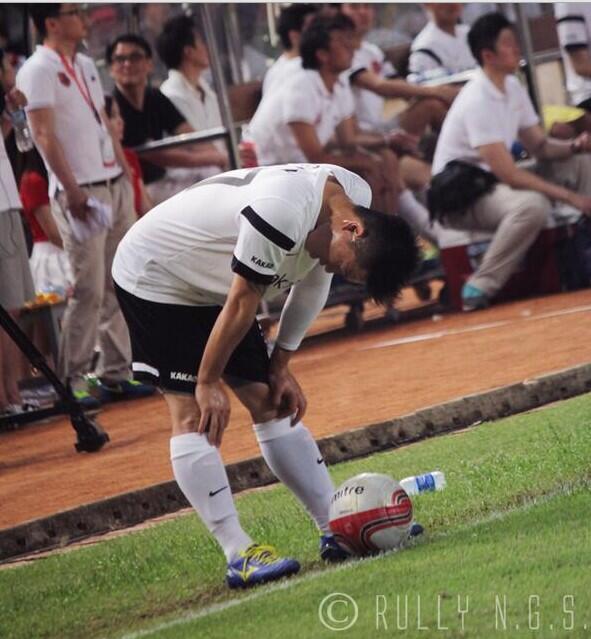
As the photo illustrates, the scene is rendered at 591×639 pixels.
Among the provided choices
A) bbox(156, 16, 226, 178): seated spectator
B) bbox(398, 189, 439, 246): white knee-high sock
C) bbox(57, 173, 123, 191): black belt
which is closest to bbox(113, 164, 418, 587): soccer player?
bbox(57, 173, 123, 191): black belt

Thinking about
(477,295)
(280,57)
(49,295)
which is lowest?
(477,295)

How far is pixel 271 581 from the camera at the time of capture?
661 cm

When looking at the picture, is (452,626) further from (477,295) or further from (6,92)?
(477,295)

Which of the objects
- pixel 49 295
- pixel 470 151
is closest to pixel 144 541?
pixel 49 295

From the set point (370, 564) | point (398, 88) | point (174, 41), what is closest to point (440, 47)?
point (398, 88)

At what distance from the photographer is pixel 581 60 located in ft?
54.5

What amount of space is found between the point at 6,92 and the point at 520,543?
21.6 ft

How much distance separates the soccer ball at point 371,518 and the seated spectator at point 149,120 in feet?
27.6

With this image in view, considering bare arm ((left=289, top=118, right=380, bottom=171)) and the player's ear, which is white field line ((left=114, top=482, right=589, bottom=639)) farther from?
bare arm ((left=289, top=118, right=380, bottom=171))

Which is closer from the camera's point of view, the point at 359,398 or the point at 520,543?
the point at 520,543

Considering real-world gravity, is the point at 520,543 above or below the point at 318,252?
below

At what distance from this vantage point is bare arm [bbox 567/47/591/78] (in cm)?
1655

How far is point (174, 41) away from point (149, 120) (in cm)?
80

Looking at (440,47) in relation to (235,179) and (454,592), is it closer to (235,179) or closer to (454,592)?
(235,179)
